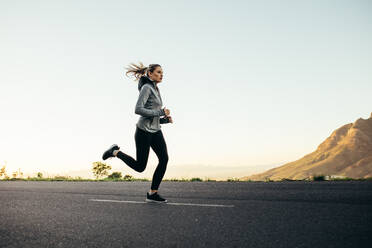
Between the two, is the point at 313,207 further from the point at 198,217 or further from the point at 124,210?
the point at 124,210

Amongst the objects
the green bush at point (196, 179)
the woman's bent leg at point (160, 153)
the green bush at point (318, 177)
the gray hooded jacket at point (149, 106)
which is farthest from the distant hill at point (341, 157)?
the gray hooded jacket at point (149, 106)

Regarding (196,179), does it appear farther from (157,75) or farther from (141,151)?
(157,75)

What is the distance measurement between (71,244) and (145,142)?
3.11 meters

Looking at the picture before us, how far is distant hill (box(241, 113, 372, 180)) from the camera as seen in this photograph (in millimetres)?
130387

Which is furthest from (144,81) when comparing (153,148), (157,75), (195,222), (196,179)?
(196,179)

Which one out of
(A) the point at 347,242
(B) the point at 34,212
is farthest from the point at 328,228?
(B) the point at 34,212

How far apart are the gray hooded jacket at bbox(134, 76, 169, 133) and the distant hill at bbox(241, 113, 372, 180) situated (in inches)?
4783

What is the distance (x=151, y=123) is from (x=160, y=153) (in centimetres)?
55

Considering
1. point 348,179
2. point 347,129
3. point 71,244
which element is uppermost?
point 347,129

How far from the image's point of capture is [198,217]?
5.01 m

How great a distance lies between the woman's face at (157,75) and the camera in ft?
22.2

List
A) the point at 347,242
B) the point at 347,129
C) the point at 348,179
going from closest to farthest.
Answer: the point at 347,242 < the point at 348,179 < the point at 347,129

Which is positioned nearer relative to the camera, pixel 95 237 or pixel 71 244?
pixel 71 244

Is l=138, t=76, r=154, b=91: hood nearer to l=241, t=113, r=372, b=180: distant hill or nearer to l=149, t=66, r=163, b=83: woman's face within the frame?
l=149, t=66, r=163, b=83: woman's face
